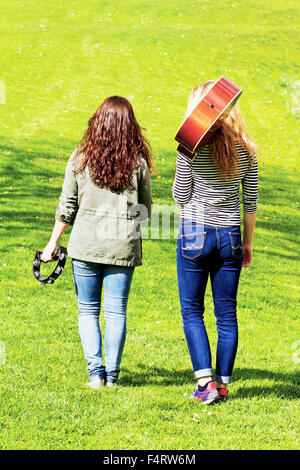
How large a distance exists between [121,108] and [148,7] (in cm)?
2601

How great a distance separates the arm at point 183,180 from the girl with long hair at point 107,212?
12.5 inches

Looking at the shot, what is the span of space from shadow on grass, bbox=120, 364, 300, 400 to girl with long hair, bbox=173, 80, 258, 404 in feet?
1.79

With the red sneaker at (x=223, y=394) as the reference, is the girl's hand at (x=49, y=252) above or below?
above

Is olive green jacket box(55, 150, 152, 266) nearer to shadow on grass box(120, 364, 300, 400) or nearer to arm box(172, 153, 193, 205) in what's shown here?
arm box(172, 153, 193, 205)

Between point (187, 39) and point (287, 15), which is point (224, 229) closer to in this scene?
point (187, 39)

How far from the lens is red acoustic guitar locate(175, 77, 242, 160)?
3801mm

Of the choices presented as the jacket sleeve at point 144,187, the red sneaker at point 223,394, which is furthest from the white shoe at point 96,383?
the jacket sleeve at point 144,187

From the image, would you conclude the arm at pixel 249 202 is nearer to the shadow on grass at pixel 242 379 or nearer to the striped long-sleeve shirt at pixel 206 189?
the striped long-sleeve shirt at pixel 206 189

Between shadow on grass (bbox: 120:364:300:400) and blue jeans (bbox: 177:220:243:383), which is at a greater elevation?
blue jeans (bbox: 177:220:243:383)

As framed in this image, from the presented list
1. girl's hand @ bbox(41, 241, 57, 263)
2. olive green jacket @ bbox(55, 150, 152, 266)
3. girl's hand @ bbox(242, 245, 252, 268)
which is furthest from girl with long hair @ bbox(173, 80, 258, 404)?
girl's hand @ bbox(41, 241, 57, 263)

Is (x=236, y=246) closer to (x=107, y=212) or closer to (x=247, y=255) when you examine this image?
(x=247, y=255)

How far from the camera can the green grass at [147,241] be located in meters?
4.06

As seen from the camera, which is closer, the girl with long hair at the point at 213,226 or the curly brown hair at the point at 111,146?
the girl with long hair at the point at 213,226

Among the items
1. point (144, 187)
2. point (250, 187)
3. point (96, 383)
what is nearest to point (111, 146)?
point (144, 187)
